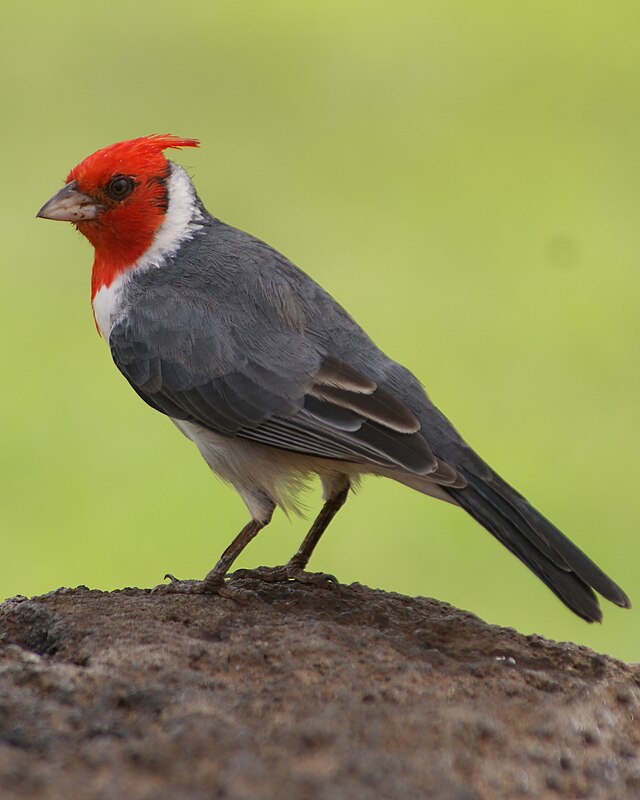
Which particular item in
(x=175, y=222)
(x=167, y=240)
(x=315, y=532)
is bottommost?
(x=315, y=532)

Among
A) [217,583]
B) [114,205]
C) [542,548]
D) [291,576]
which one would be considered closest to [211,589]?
[217,583]

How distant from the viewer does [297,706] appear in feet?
10.4

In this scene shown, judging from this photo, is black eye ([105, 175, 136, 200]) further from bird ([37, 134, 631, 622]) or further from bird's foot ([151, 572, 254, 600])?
bird's foot ([151, 572, 254, 600])

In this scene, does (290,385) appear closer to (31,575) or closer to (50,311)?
(31,575)

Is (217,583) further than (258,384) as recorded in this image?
No

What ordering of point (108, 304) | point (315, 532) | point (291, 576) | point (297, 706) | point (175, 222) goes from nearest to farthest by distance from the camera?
point (297, 706), point (291, 576), point (315, 532), point (108, 304), point (175, 222)

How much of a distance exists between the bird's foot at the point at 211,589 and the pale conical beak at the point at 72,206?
1.64 meters

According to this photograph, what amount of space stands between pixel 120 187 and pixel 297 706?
2.89m

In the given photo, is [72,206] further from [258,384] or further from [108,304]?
[258,384]

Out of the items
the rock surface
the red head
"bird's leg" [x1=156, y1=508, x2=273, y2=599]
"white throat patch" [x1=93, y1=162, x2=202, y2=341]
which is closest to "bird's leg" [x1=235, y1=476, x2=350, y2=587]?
"bird's leg" [x1=156, y1=508, x2=273, y2=599]

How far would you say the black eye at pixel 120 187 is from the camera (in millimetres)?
5427

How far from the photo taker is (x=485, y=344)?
30.6 ft

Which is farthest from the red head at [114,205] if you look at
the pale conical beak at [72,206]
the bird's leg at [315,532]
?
the bird's leg at [315,532]

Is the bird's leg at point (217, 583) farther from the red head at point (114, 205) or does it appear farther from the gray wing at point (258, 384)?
the red head at point (114, 205)
